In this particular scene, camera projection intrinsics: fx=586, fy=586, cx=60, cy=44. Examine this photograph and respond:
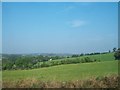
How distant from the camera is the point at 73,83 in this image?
1149 centimetres

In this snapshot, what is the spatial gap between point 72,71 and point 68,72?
0.08 m

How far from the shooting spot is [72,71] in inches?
455

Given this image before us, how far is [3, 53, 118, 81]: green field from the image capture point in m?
11.5

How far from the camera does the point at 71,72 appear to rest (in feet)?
37.9

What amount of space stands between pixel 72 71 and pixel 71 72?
3 centimetres

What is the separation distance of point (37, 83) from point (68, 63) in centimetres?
74

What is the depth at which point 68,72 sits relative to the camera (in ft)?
37.9

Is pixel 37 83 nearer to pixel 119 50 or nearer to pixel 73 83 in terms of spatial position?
pixel 73 83

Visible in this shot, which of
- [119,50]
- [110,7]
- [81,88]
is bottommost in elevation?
[81,88]

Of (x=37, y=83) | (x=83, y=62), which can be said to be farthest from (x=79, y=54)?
(x=37, y=83)

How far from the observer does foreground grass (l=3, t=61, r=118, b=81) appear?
11.5 m

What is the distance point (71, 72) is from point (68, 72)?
0.19ft

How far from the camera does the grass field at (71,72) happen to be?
11.5 meters

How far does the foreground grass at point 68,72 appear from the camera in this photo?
454 inches
